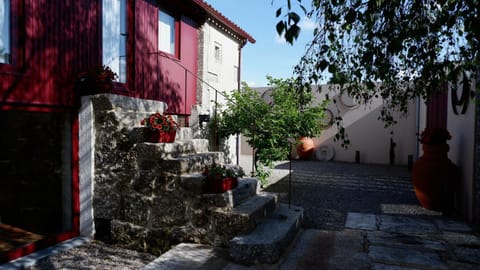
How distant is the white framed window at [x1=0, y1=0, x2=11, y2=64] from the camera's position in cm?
384

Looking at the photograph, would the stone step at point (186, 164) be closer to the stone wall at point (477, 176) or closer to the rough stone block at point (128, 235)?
the rough stone block at point (128, 235)

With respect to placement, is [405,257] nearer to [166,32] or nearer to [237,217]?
[237,217]

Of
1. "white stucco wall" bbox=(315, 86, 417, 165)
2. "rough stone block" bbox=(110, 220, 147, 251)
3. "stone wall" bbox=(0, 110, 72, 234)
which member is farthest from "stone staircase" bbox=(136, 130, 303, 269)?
"white stucco wall" bbox=(315, 86, 417, 165)

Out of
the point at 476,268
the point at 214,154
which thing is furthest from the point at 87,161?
the point at 476,268

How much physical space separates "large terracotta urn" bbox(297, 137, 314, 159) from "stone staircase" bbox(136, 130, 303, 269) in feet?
30.4

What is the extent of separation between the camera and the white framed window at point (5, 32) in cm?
384

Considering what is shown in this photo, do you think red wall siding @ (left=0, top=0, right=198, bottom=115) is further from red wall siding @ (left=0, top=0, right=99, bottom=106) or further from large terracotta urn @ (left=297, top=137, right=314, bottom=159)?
large terracotta urn @ (left=297, top=137, right=314, bottom=159)

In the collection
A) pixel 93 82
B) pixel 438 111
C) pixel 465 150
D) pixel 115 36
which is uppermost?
pixel 115 36

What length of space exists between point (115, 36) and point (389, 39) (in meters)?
4.29

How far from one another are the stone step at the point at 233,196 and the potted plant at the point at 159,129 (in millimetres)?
1011

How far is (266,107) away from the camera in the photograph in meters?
7.64

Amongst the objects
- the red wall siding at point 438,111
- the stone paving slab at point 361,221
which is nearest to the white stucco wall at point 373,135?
the red wall siding at point 438,111

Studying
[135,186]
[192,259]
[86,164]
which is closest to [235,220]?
[192,259]

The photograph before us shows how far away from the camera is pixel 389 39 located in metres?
2.57
